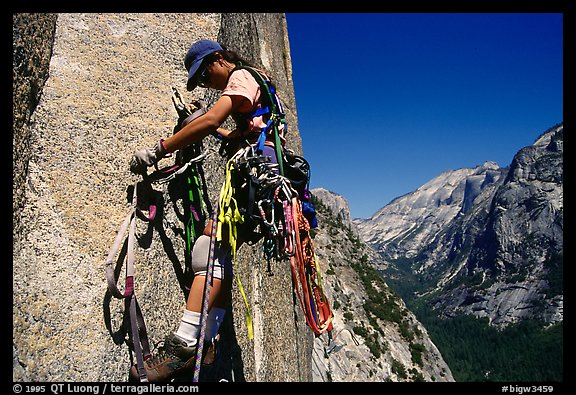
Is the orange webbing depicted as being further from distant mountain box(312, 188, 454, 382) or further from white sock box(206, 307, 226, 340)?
distant mountain box(312, 188, 454, 382)

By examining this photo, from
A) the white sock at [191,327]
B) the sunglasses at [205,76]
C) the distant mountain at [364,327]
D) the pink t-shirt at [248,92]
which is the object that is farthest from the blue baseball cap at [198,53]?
the distant mountain at [364,327]

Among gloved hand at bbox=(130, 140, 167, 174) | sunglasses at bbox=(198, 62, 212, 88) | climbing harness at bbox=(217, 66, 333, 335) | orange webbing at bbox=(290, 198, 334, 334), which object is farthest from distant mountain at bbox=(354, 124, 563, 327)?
gloved hand at bbox=(130, 140, 167, 174)

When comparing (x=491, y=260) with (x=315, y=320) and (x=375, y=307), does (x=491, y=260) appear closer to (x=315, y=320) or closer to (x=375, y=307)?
(x=375, y=307)

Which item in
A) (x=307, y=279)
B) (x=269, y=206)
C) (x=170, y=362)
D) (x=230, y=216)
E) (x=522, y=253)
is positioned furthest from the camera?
(x=522, y=253)

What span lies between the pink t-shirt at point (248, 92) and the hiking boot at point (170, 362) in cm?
155


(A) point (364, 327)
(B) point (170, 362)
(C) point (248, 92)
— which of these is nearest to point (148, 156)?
(C) point (248, 92)

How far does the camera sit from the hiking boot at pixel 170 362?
260cm

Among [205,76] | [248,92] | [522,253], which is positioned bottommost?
[248,92]

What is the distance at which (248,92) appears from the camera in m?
2.83

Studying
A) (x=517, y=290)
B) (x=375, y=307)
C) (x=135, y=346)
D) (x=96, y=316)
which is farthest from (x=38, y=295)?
(x=517, y=290)

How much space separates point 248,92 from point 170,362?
1.80m

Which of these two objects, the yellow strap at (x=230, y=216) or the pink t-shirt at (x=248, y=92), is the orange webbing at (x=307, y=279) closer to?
the yellow strap at (x=230, y=216)

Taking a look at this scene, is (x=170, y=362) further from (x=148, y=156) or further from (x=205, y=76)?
(x=205, y=76)
